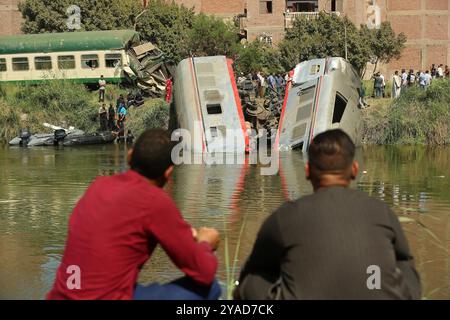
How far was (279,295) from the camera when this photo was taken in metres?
4.95

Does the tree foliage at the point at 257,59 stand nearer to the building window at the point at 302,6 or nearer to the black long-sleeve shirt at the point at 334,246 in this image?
the building window at the point at 302,6

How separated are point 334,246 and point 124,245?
1118 mm

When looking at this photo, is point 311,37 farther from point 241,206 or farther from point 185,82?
point 241,206

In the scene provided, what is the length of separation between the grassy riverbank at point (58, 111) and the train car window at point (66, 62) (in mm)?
4844

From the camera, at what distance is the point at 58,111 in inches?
1473

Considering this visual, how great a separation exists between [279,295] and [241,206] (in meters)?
10.3

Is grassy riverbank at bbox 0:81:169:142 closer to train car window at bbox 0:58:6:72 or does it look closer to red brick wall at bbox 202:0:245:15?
train car window at bbox 0:58:6:72

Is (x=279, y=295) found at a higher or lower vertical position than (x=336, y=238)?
lower

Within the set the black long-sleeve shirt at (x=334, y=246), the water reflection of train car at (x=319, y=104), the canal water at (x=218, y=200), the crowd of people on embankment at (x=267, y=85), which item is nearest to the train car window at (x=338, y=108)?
the water reflection of train car at (x=319, y=104)

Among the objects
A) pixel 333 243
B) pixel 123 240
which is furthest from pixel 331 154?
pixel 123 240

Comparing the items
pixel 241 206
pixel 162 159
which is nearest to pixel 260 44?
pixel 241 206

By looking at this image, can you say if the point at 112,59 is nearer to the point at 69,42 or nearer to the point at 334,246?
the point at 69,42

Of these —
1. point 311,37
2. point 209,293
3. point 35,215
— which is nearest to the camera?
point 209,293

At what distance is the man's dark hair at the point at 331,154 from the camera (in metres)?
5.03
